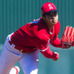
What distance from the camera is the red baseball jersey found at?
14.9 ft

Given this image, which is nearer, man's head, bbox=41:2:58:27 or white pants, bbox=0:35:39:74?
man's head, bbox=41:2:58:27

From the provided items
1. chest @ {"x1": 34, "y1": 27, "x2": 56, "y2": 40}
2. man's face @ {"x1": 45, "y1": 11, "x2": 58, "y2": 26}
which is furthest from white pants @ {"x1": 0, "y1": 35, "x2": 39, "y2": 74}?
man's face @ {"x1": 45, "y1": 11, "x2": 58, "y2": 26}

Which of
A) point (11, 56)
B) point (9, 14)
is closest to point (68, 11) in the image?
point (9, 14)

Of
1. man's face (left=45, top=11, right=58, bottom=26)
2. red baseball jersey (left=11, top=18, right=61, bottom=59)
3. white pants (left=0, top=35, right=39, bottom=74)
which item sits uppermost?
man's face (left=45, top=11, right=58, bottom=26)

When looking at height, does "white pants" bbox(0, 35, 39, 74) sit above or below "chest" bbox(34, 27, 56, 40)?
below

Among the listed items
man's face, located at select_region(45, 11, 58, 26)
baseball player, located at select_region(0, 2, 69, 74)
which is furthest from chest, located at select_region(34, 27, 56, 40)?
man's face, located at select_region(45, 11, 58, 26)

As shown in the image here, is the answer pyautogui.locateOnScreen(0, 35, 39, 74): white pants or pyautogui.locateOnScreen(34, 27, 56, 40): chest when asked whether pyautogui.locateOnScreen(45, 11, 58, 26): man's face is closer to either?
pyautogui.locateOnScreen(34, 27, 56, 40): chest

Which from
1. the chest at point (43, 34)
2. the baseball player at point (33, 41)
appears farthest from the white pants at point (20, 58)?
the chest at point (43, 34)

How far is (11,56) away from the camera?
16.0 ft

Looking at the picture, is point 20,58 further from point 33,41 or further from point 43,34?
point 43,34

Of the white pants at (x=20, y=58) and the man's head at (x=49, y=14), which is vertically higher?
the man's head at (x=49, y=14)

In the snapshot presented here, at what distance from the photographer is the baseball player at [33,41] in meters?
4.53

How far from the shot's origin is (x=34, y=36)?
4562 mm

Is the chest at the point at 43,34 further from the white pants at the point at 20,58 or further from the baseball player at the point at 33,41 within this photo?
the white pants at the point at 20,58
